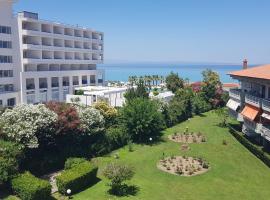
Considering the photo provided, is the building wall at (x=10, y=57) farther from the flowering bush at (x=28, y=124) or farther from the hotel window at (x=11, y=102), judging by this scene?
the flowering bush at (x=28, y=124)

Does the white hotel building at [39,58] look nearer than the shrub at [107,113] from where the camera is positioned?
No

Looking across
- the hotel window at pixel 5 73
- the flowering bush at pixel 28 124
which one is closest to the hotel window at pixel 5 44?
the hotel window at pixel 5 73

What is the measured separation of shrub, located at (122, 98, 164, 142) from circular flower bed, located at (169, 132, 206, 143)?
Result: 13.1 feet

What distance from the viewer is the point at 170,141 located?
157ft

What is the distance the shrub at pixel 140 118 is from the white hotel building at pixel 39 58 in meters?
25.1

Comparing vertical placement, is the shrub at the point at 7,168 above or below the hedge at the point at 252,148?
above

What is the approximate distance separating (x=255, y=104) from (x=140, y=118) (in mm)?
14465

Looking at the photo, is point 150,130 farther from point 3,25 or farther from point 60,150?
point 3,25

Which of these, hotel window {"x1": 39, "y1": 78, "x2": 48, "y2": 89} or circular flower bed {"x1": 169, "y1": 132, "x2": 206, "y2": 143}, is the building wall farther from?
circular flower bed {"x1": 169, "y1": 132, "x2": 206, "y2": 143}

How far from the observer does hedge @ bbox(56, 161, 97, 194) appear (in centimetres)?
2936

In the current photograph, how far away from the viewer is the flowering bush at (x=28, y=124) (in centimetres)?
3064

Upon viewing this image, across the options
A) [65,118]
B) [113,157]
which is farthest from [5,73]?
[113,157]

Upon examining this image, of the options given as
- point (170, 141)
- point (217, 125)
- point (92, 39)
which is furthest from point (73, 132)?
point (92, 39)

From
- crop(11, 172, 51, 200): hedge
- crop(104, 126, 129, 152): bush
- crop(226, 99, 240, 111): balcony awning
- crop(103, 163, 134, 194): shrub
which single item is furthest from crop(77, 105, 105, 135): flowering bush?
crop(226, 99, 240, 111): balcony awning
